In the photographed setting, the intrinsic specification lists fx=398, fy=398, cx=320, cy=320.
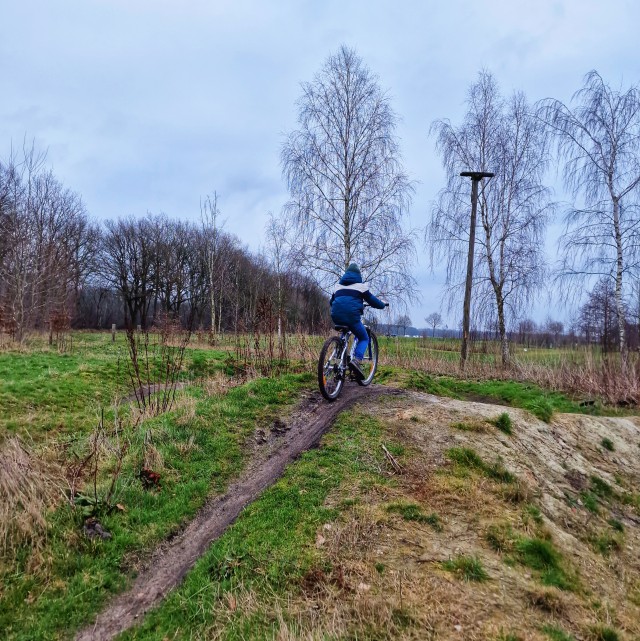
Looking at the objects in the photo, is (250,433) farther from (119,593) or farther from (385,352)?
(385,352)

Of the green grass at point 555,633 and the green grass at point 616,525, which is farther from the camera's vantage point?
the green grass at point 616,525

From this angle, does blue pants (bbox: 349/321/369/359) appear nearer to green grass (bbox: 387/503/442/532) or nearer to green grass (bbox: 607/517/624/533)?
green grass (bbox: 387/503/442/532)

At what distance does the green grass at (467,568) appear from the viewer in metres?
3.04

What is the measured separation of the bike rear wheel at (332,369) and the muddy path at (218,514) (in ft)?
0.78

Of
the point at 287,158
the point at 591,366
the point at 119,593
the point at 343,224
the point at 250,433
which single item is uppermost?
the point at 287,158

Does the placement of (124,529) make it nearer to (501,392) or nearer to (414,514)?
(414,514)

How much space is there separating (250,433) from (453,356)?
11808 mm

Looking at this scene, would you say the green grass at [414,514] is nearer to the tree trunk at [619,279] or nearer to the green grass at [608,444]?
the green grass at [608,444]

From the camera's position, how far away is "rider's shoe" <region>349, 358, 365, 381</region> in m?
6.97

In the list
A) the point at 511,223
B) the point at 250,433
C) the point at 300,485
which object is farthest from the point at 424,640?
the point at 511,223

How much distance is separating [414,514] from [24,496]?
3.60 m

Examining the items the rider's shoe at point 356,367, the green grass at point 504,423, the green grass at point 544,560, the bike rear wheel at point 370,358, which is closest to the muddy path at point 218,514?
the rider's shoe at point 356,367

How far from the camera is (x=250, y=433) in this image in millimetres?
5820

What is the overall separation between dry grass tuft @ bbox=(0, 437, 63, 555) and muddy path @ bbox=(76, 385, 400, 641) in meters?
0.94
